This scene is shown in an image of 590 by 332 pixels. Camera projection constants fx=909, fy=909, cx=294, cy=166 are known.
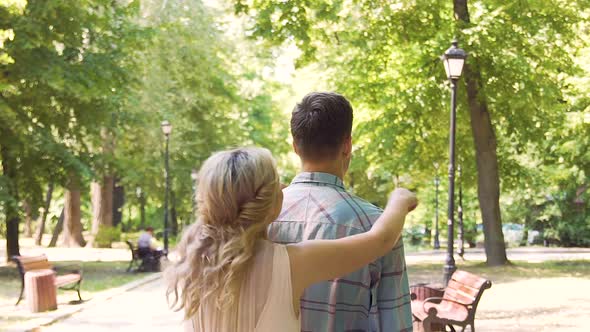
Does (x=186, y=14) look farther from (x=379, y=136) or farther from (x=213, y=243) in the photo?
(x=213, y=243)

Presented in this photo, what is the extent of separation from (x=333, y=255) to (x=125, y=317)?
12.7 metres

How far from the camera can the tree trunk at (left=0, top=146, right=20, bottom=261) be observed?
22078 mm

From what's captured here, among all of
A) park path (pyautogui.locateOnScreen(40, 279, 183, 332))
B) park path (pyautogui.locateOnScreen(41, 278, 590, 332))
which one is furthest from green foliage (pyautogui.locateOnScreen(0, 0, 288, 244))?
park path (pyautogui.locateOnScreen(41, 278, 590, 332))

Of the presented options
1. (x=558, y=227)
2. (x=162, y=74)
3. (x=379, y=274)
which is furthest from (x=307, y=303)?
(x=558, y=227)

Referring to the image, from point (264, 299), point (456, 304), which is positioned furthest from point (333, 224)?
point (456, 304)

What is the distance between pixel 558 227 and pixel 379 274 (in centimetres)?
4581

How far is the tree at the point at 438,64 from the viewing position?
22.6 m

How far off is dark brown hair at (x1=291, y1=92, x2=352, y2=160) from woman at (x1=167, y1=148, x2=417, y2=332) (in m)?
0.35

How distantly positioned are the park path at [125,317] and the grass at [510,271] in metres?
6.39

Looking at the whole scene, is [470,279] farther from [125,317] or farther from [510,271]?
[510,271]

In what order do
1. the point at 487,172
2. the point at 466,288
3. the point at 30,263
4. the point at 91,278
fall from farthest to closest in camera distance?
the point at 487,172 < the point at 91,278 < the point at 30,263 < the point at 466,288

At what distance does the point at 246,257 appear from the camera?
275 centimetres

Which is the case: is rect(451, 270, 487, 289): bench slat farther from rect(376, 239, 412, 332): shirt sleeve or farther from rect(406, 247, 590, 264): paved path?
rect(406, 247, 590, 264): paved path

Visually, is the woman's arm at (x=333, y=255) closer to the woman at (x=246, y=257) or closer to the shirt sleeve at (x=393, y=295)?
the woman at (x=246, y=257)
